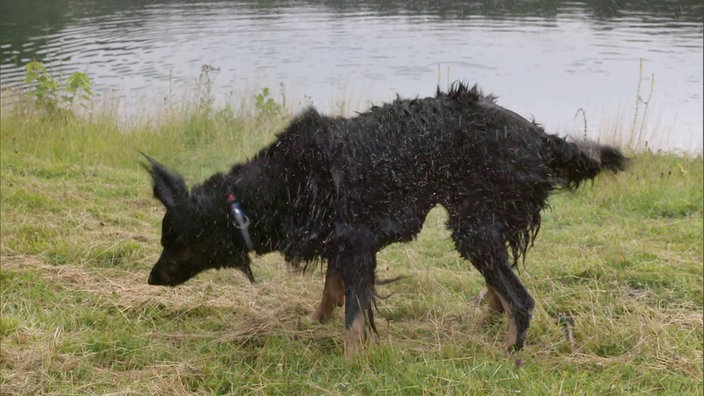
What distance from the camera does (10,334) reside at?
3818 mm

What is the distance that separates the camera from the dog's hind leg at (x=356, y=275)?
367cm

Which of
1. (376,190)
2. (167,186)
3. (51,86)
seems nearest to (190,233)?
A: (167,186)

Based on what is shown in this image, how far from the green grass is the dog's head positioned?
0.35 meters

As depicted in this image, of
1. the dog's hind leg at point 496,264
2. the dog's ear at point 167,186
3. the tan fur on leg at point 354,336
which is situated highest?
the dog's ear at point 167,186

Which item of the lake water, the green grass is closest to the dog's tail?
the green grass

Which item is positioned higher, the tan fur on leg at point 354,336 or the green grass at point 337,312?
the tan fur on leg at point 354,336

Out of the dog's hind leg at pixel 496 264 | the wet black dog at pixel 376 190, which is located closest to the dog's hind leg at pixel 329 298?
the wet black dog at pixel 376 190

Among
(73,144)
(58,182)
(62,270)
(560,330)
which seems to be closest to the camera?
(560,330)

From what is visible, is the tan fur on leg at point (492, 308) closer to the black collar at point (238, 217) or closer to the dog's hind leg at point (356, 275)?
the dog's hind leg at point (356, 275)

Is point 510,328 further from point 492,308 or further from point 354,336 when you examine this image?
point 354,336

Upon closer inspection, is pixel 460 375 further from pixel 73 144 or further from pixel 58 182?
pixel 73 144

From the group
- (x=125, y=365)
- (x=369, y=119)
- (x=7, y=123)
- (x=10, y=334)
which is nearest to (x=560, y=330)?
(x=369, y=119)

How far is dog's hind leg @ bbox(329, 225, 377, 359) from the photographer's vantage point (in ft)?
12.0

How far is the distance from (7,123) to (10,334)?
5238 millimetres
